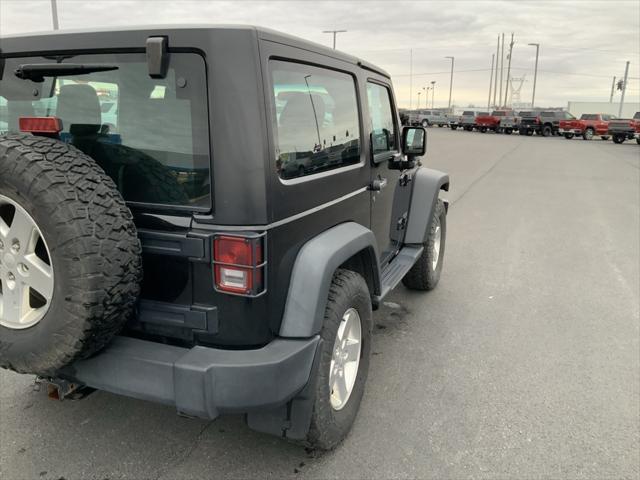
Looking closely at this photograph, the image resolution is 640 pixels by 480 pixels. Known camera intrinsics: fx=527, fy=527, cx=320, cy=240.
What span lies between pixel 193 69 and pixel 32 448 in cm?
206

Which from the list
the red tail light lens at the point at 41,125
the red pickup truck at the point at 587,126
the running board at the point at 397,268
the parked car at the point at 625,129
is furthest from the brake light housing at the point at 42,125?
the red pickup truck at the point at 587,126

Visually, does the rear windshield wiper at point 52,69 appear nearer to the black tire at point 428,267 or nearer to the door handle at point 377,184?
the door handle at point 377,184

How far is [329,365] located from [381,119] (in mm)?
2073

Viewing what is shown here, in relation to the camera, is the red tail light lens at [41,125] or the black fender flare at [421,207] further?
the black fender flare at [421,207]

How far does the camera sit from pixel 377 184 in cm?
333

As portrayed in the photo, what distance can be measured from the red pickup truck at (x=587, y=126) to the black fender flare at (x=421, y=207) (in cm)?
3459

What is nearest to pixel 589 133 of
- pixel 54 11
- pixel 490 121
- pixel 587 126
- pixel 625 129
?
pixel 587 126

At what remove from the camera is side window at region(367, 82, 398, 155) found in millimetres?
3506

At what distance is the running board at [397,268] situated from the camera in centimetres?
346

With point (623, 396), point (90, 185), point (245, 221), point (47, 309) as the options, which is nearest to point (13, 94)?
point (90, 185)

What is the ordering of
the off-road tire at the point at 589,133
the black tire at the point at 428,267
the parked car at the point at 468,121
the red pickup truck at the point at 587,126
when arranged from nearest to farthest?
the black tire at the point at 428,267, the red pickup truck at the point at 587,126, the off-road tire at the point at 589,133, the parked car at the point at 468,121

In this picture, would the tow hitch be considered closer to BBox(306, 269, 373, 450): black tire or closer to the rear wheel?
BBox(306, 269, 373, 450): black tire

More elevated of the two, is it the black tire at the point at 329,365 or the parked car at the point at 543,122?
the parked car at the point at 543,122

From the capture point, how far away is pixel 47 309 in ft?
6.43
